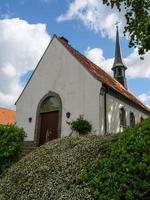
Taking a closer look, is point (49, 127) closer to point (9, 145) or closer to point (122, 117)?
point (122, 117)

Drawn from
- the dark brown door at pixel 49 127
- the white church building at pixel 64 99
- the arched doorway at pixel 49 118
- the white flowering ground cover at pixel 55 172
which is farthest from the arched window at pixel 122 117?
the white flowering ground cover at pixel 55 172

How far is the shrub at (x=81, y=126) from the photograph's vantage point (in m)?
19.0

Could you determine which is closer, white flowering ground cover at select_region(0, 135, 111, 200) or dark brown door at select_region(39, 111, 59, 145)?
white flowering ground cover at select_region(0, 135, 111, 200)

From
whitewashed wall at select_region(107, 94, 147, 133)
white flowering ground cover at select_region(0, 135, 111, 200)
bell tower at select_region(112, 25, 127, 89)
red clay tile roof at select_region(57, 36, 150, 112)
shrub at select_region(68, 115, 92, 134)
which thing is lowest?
white flowering ground cover at select_region(0, 135, 111, 200)

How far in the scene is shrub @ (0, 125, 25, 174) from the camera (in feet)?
35.7

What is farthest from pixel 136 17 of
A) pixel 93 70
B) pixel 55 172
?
pixel 55 172

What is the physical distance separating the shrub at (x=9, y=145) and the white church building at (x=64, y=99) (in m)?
8.10

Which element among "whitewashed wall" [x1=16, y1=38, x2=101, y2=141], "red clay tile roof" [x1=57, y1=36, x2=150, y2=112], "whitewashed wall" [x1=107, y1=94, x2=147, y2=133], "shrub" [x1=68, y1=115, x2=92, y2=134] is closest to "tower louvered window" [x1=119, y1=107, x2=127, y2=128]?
"whitewashed wall" [x1=107, y1=94, x2=147, y2=133]

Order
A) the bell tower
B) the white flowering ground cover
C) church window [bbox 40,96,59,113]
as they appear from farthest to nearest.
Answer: the bell tower → church window [bbox 40,96,59,113] → the white flowering ground cover

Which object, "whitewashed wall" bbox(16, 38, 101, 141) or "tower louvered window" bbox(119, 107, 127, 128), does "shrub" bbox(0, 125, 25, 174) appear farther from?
"tower louvered window" bbox(119, 107, 127, 128)

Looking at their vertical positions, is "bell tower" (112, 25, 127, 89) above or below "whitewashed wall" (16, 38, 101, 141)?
above

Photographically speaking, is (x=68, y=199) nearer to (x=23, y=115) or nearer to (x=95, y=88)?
(x=95, y=88)

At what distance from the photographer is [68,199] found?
19.7 ft

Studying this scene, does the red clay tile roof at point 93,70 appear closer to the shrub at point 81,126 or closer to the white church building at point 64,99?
the white church building at point 64,99
